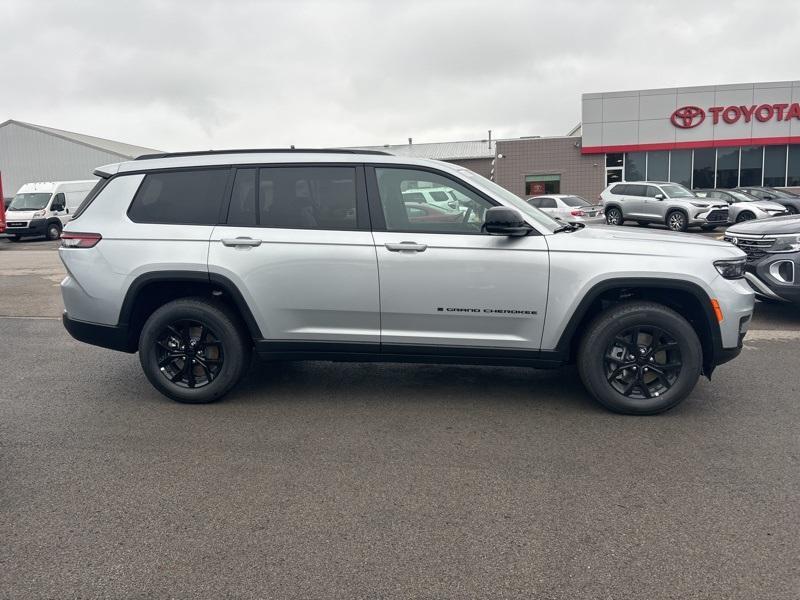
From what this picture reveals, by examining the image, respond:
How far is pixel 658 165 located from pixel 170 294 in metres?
34.9

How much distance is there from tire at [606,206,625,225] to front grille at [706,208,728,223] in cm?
366

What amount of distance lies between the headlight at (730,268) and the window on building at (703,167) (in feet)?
110

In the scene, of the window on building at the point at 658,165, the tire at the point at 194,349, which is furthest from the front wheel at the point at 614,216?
the tire at the point at 194,349

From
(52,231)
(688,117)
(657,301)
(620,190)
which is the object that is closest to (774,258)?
(657,301)

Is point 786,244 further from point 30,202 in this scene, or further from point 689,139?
point 689,139

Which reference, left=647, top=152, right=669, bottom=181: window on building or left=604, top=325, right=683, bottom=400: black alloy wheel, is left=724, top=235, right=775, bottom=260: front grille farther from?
left=647, top=152, right=669, bottom=181: window on building

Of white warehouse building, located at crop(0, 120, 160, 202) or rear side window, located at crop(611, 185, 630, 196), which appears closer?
rear side window, located at crop(611, 185, 630, 196)

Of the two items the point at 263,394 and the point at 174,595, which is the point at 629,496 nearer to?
the point at 174,595

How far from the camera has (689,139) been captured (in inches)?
1362

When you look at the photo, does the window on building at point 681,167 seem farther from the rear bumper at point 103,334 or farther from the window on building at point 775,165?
the rear bumper at point 103,334

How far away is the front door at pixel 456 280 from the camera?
15.0 feet

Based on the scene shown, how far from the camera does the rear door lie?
471 cm

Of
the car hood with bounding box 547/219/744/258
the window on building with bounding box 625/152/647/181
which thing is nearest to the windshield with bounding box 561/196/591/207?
the window on building with bounding box 625/152/647/181

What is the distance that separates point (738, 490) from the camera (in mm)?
3506
